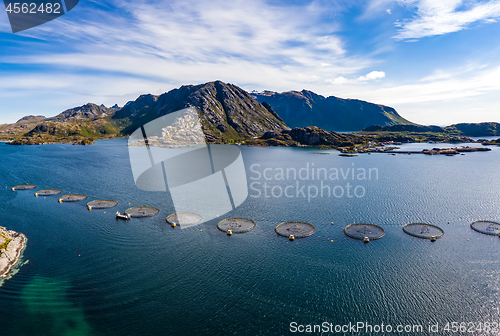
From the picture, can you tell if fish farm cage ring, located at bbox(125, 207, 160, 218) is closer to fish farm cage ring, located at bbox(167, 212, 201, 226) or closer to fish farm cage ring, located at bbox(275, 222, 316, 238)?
fish farm cage ring, located at bbox(167, 212, 201, 226)

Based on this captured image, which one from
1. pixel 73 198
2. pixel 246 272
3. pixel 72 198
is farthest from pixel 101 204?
pixel 246 272

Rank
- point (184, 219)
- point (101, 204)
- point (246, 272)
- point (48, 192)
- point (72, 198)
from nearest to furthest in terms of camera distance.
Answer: point (246, 272) < point (184, 219) < point (101, 204) < point (72, 198) < point (48, 192)

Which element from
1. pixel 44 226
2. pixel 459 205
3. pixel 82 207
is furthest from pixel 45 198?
pixel 459 205

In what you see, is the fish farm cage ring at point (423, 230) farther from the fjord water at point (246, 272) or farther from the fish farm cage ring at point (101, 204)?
the fish farm cage ring at point (101, 204)

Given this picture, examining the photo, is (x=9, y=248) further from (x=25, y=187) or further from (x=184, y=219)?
(x=25, y=187)

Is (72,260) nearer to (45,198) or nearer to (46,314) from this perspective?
(46,314)

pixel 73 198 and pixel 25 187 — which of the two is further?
pixel 25 187
